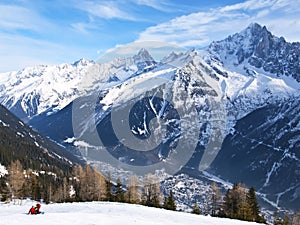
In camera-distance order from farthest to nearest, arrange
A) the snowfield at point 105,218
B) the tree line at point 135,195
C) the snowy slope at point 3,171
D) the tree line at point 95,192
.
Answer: the snowy slope at point 3,171 → the tree line at point 95,192 → the tree line at point 135,195 → the snowfield at point 105,218

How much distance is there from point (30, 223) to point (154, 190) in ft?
274

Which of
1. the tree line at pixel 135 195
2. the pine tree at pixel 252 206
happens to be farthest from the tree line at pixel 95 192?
the pine tree at pixel 252 206

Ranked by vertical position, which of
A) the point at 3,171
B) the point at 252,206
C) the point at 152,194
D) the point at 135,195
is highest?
the point at 252,206

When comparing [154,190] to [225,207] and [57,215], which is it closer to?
[225,207]

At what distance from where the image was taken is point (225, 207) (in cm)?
11144

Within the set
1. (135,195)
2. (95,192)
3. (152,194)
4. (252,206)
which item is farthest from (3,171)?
(252,206)

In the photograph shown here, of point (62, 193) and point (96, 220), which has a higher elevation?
point (96, 220)

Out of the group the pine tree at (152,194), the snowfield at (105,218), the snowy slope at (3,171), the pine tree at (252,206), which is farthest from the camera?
the snowy slope at (3,171)

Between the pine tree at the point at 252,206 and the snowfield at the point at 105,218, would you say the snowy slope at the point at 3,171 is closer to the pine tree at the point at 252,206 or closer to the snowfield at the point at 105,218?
the pine tree at the point at 252,206

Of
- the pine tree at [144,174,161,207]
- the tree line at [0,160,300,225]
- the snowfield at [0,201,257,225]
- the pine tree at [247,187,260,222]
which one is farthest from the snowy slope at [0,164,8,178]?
the snowfield at [0,201,257,225]

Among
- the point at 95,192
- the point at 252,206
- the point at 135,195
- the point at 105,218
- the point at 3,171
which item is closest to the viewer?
the point at 105,218

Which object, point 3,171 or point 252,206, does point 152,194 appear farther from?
point 3,171

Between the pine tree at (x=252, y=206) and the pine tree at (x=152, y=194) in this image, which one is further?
the pine tree at (x=152, y=194)

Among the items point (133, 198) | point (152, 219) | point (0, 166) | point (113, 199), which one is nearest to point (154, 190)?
point (133, 198)
